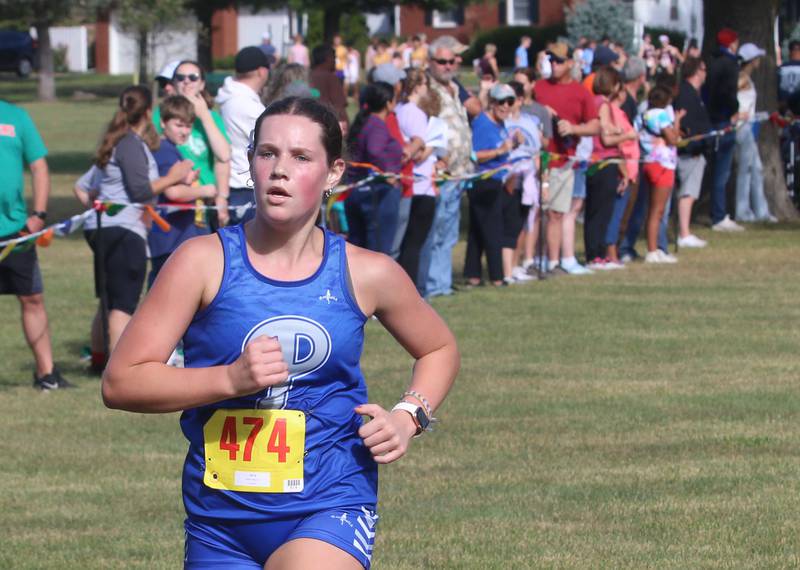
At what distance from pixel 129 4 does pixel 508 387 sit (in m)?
43.5

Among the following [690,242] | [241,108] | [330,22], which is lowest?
[690,242]

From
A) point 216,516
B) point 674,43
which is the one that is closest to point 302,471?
point 216,516

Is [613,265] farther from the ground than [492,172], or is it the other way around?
[492,172]

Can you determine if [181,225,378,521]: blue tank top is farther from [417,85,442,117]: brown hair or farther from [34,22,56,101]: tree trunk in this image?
[34,22,56,101]: tree trunk

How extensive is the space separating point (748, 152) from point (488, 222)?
295 inches

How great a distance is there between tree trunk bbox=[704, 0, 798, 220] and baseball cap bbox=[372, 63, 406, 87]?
921 centimetres

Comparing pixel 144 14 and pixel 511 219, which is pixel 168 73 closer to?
pixel 511 219

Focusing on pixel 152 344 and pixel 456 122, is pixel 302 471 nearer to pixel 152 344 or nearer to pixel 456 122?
pixel 152 344

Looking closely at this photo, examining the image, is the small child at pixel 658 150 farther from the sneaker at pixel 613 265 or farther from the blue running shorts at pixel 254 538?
the blue running shorts at pixel 254 538

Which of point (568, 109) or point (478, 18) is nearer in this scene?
point (568, 109)

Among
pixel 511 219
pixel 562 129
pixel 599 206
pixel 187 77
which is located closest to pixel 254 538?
pixel 187 77

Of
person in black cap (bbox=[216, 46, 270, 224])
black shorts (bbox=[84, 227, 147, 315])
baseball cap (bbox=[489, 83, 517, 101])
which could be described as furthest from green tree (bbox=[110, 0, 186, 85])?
black shorts (bbox=[84, 227, 147, 315])

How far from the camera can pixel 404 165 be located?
46.8 feet

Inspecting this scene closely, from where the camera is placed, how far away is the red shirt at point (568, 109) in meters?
16.4
